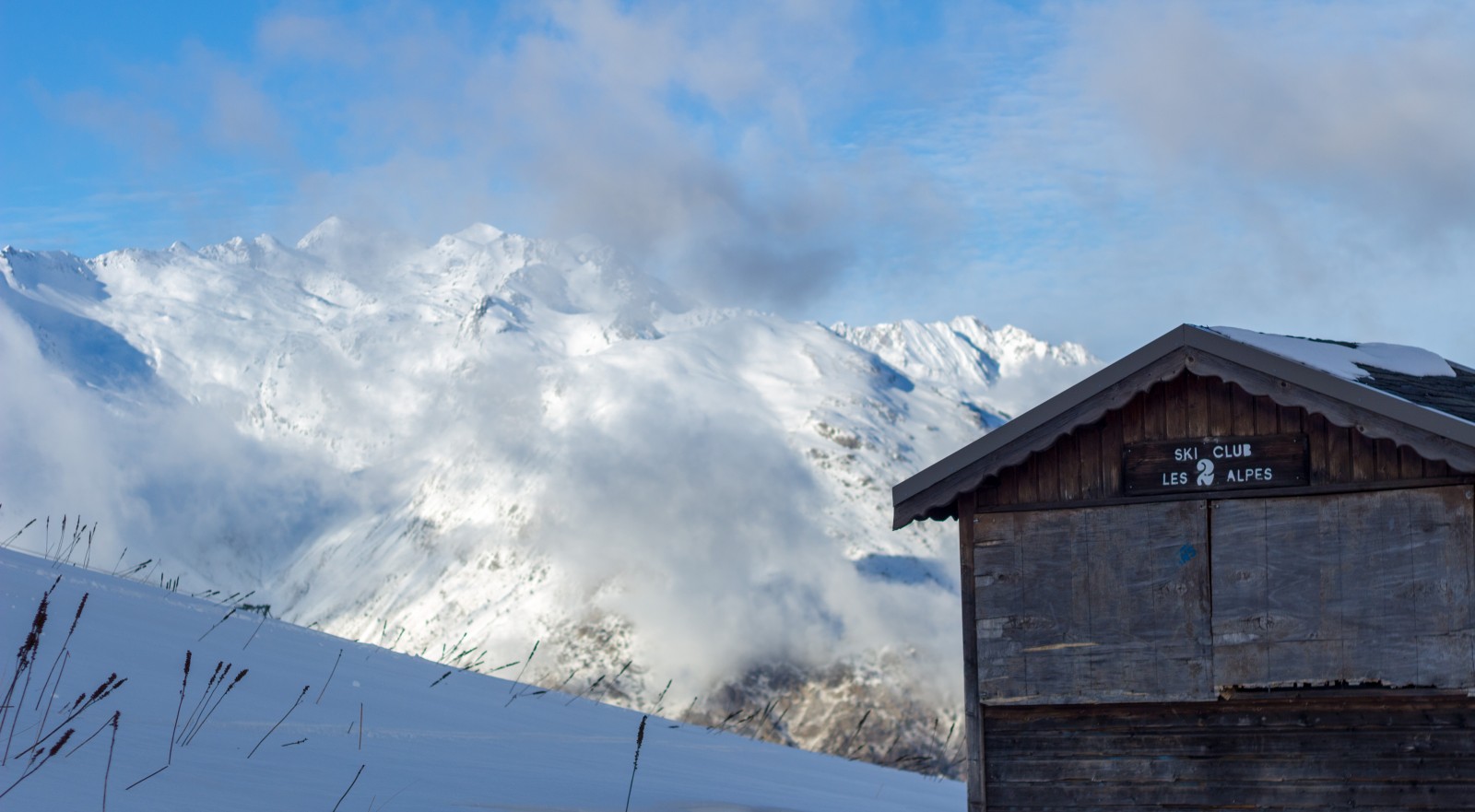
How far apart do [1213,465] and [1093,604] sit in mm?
1320

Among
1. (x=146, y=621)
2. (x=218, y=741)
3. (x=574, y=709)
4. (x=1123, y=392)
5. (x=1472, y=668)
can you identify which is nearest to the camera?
(x=218, y=741)

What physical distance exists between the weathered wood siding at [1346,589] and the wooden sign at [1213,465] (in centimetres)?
16

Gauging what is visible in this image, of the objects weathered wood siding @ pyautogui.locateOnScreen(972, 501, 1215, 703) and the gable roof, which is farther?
weathered wood siding @ pyautogui.locateOnScreen(972, 501, 1215, 703)

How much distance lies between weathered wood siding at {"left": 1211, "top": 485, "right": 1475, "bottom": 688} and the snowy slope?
3577 millimetres

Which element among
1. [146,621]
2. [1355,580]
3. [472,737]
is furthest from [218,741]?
[1355,580]

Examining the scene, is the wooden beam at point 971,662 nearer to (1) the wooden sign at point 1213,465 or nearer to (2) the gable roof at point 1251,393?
(2) the gable roof at point 1251,393

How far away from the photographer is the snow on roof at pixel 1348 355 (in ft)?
36.7

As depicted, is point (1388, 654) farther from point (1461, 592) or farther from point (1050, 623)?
point (1050, 623)

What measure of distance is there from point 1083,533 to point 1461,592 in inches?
99.9

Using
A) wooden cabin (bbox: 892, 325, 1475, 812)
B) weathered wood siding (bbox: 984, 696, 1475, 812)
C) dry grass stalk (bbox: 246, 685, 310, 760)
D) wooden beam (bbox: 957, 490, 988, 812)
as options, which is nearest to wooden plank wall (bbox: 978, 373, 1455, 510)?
wooden cabin (bbox: 892, 325, 1475, 812)

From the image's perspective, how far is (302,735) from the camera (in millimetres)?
10055

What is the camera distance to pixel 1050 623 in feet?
38.1

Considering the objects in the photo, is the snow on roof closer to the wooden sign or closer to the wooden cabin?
the wooden cabin

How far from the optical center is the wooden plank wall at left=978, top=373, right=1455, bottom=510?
1087 cm
